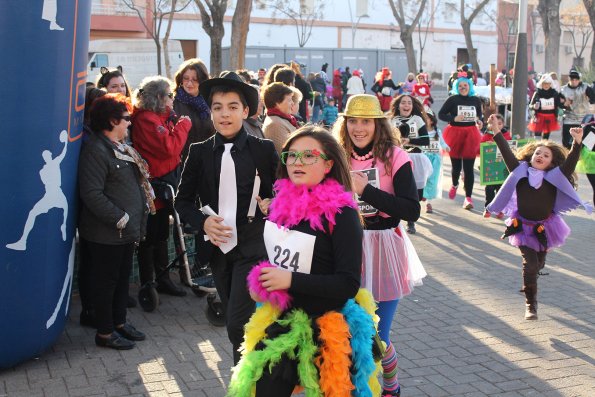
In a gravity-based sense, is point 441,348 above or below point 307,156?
below

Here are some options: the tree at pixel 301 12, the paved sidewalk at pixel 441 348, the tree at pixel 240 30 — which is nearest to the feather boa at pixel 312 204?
the paved sidewalk at pixel 441 348

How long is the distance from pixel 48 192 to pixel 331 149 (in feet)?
7.39

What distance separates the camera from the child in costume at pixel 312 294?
3264 mm

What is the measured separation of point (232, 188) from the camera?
4.29m

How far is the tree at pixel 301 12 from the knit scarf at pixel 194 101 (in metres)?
46.5

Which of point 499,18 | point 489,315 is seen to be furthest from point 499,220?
point 499,18

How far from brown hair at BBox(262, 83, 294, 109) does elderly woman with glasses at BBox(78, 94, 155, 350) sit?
1420mm

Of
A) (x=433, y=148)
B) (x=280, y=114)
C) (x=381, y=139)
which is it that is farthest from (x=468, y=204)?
(x=381, y=139)

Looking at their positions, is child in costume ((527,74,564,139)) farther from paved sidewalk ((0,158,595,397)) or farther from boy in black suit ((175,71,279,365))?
boy in black suit ((175,71,279,365))

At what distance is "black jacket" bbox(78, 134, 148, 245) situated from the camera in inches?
207

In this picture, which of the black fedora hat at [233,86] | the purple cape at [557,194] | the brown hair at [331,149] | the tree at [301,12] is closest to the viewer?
the brown hair at [331,149]

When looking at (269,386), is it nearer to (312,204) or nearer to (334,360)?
(334,360)

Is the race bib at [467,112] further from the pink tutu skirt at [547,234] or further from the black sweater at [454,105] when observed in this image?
the pink tutu skirt at [547,234]

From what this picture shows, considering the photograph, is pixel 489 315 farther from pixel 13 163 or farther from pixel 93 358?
pixel 13 163
